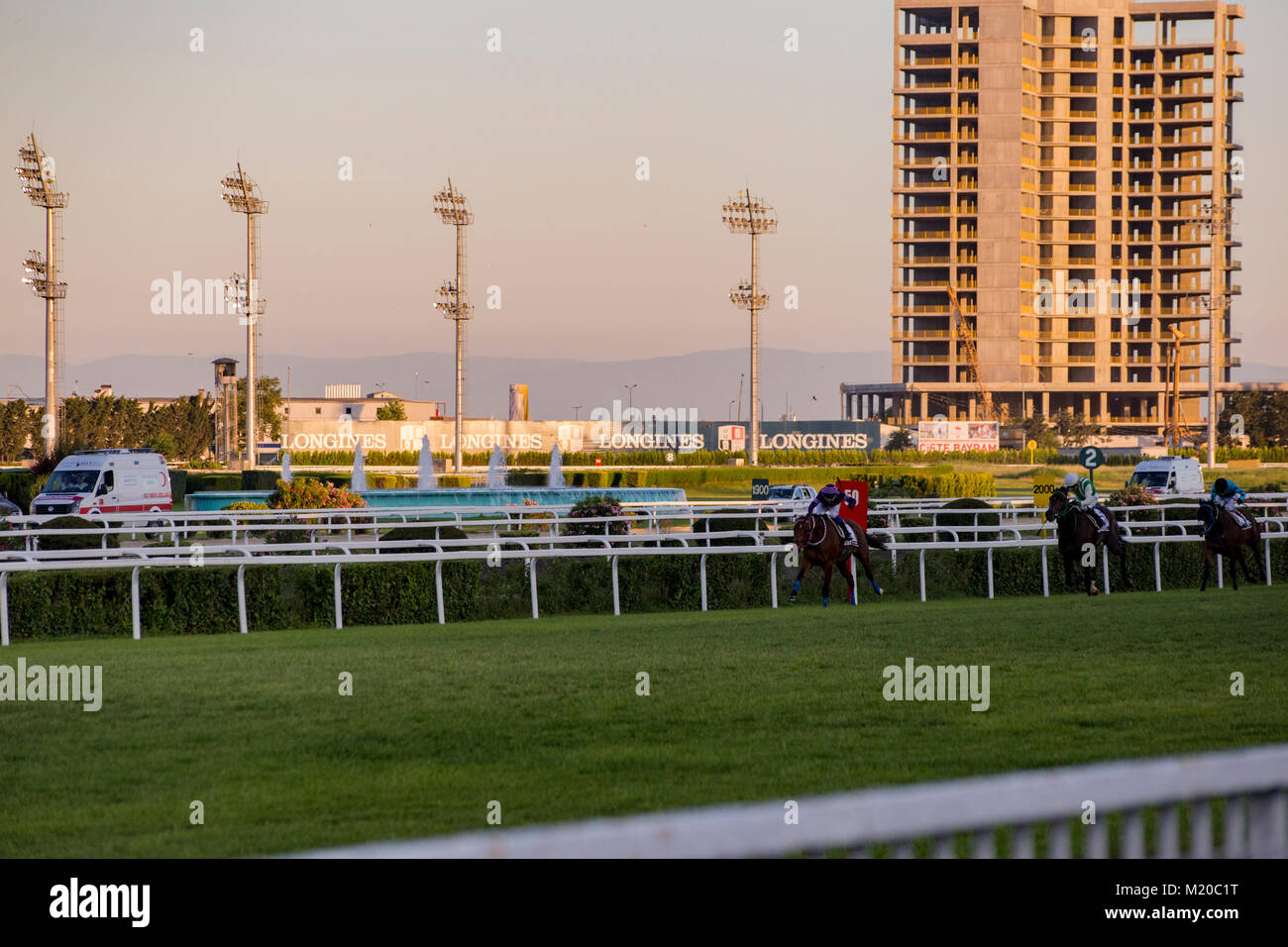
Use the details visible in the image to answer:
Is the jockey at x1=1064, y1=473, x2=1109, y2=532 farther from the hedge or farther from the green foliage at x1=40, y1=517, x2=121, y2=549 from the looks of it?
the green foliage at x1=40, y1=517, x2=121, y2=549

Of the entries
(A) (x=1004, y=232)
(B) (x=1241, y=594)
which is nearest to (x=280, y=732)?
(B) (x=1241, y=594)

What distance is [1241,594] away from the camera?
1692 cm

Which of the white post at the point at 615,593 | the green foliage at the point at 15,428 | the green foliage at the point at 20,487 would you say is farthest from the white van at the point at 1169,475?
the green foliage at the point at 15,428

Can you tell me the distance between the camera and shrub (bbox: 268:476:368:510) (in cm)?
2673

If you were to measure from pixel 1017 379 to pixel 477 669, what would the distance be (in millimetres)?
93832

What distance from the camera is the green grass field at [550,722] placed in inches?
248

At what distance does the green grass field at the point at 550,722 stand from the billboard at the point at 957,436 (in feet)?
212

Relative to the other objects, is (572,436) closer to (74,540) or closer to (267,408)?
(267,408)

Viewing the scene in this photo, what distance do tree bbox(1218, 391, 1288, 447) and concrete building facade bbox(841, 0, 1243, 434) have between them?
22.0ft

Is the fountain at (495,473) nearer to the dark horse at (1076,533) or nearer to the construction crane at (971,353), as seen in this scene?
the dark horse at (1076,533)

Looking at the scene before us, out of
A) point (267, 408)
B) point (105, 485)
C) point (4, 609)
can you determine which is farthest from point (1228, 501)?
point (267, 408)

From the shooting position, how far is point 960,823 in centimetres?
324

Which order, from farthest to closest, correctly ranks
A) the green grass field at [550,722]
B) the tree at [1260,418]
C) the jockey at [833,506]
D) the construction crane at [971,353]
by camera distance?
1. the construction crane at [971,353]
2. the tree at [1260,418]
3. the jockey at [833,506]
4. the green grass field at [550,722]
